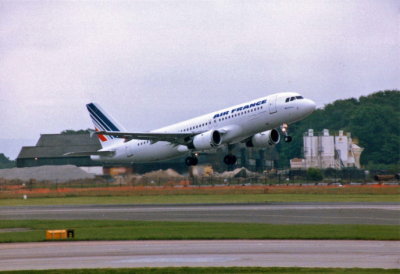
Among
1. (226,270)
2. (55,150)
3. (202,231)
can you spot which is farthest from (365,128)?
(226,270)

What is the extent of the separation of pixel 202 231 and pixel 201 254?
896 cm

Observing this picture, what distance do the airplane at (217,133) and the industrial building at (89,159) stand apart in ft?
13.4

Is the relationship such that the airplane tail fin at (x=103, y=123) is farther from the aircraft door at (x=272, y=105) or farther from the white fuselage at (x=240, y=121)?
the aircraft door at (x=272, y=105)

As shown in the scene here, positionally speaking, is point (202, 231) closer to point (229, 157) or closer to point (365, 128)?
point (229, 157)

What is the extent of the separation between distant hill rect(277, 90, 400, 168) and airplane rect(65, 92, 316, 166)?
50431 millimetres

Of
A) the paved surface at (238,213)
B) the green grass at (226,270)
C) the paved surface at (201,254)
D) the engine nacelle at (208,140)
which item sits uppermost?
the engine nacelle at (208,140)

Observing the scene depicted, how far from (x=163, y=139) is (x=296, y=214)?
21970mm

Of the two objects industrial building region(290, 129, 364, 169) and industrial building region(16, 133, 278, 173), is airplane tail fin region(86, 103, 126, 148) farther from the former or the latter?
industrial building region(290, 129, 364, 169)

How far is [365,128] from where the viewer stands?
420ft

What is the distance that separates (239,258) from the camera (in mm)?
28672

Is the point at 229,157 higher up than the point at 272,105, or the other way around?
the point at 272,105

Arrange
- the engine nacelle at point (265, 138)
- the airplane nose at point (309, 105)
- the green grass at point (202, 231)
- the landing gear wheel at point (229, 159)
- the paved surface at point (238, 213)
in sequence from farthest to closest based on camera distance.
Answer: the landing gear wheel at point (229, 159) < the engine nacelle at point (265, 138) < the airplane nose at point (309, 105) < the paved surface at point (238, 213) < the green grass at point (202, 231)

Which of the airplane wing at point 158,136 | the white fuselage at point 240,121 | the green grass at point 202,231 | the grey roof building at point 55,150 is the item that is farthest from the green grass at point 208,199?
the grey roof building at point 55,150

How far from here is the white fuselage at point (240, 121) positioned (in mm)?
58438
